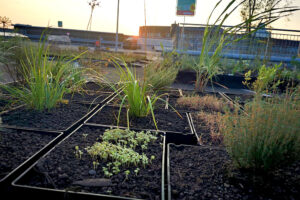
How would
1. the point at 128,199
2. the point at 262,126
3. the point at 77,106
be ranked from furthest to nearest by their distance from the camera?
the point at 77,106 → the point at 262,126 → the point at 128,199

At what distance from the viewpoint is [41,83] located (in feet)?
7.50

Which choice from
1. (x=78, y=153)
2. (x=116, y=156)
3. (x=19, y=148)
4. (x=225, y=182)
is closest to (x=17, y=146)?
(x=19, y=148)

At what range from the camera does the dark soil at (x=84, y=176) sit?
120 cm

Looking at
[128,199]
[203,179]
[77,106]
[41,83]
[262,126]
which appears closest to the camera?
[128,199]

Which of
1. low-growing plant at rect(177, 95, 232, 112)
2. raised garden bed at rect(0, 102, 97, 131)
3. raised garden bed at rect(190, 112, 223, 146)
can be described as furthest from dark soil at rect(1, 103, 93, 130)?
low-growing plant at rect(177, 95, 232, 112)

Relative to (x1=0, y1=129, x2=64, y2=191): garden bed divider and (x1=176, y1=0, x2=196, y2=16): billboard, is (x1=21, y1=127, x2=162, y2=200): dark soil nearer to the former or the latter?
Answer: (x1=0, y1=129, x2=64, y2=191): garden bed divider

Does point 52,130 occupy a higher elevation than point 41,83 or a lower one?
lower

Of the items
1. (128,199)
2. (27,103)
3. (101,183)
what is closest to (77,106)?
(27,103)

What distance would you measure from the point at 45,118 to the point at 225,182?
1.80m

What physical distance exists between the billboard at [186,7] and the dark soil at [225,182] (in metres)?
11.8

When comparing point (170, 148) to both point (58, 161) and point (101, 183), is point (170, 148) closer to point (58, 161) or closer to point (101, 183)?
point (101, 183)

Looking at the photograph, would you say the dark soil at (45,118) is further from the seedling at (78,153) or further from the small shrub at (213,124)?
the small shrub at (213,124)

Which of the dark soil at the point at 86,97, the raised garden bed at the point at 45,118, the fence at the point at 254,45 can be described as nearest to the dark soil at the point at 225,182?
the raised garden bed at the point at 45,118

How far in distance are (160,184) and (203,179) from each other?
0.91ft
